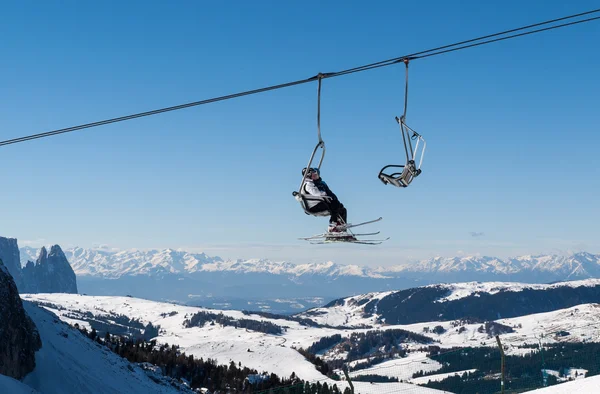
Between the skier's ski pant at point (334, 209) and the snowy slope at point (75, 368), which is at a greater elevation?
the skier's ski pant at point (334, 209)

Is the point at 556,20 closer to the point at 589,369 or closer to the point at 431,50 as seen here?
the point at 431,50

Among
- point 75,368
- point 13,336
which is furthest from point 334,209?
point 75,368

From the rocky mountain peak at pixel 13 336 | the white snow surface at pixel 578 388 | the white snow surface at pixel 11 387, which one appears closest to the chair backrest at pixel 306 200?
the white snow surface at pixel 578 388

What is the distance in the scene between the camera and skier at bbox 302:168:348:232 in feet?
59.4

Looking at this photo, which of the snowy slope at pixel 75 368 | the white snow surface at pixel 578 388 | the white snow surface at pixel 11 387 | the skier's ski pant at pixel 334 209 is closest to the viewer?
the skier's ski pant at pixel 334 209

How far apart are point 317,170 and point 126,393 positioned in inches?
1422

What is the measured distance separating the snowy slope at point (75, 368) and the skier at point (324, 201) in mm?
28144

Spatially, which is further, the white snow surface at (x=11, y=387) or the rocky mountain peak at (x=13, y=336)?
the rocky mountain peak at (x=13, y=336)

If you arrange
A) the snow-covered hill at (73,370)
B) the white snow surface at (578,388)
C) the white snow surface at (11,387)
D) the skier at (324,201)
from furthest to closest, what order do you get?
the snow-covered hill at (73,370)
the white snow surface at (11,387)
the white snow surface at (578,388)
the skier at (324,201)

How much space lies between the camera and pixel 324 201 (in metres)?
18.1

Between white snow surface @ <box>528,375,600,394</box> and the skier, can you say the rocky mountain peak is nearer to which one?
the skier

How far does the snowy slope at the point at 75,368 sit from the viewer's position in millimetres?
38906

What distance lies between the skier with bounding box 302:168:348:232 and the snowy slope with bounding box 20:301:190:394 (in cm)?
2814

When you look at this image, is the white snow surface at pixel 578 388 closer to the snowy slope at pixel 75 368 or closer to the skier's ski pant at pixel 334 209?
the skier's ski pant at pixel 334 209
